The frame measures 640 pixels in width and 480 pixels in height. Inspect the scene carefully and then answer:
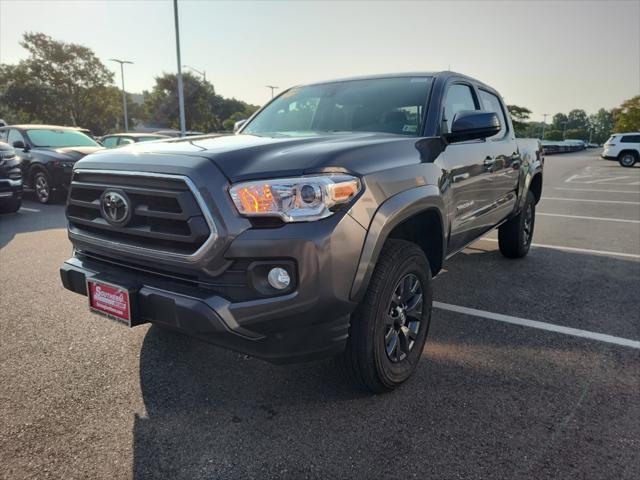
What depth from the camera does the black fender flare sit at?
2.20 metres

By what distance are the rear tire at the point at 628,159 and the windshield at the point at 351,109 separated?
27.3 meters

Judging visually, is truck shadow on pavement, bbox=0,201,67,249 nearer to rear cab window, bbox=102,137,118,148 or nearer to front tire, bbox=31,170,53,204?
front tire, bbox=31,170,53,204

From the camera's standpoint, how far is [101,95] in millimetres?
48844

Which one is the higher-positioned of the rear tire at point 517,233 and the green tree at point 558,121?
the green tree at point 558,121

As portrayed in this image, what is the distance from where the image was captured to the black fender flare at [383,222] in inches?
86.7

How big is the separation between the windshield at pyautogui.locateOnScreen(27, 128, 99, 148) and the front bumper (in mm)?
9403

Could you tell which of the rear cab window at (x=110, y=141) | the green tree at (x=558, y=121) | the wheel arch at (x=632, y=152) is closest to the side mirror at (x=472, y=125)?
the rear cab window at (x=110, y=141)

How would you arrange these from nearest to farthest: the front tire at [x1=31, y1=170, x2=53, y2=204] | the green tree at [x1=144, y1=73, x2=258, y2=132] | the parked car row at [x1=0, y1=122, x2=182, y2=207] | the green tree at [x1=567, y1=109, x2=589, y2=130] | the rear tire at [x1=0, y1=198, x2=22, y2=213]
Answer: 1. the rear tire at [x1=0, y1=198, x2=22, y2=213]
2. the parked car row at [x1=0, y1=122, x2=182, y2=207]
3. the front tire at [x1=31, y1=170, x2=53, y2=204]
4. the green tree at [x1=144, y1=73, x2=258, y2=132]
5. the green tree at [x1=567, y1=109, x2=589, y2=130]

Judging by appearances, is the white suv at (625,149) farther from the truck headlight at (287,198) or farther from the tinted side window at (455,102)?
the truck headlight at (287,198)

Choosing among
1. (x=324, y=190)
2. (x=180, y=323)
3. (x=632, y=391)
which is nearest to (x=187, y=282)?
(x=180, y=323)

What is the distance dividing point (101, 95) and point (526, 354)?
176 ft

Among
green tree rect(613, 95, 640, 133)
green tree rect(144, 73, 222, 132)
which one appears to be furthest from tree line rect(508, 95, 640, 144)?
green tree rect(144, 73, 222, 132)

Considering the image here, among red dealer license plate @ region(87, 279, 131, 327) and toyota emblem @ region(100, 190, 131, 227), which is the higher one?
toyota emblem @ region(100, 190, 131, 227)

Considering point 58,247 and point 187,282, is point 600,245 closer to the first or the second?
point 187,282
